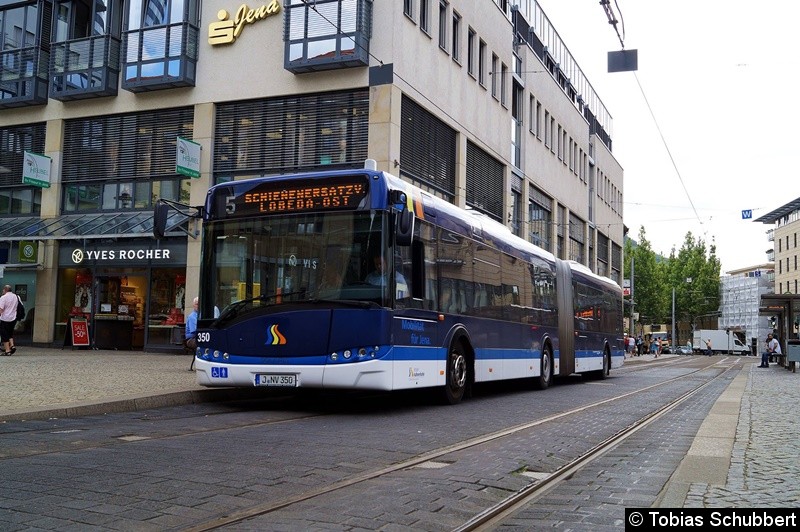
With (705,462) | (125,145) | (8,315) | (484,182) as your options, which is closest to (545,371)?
(705,462)

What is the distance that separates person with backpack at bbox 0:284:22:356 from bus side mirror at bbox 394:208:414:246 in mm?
13659

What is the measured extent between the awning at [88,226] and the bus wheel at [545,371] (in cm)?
1169

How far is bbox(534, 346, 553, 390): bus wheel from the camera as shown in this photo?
19141mm

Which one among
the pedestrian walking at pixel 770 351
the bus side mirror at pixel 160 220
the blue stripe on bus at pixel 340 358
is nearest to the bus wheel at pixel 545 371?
the blue stripe on bus at pixel 340 358

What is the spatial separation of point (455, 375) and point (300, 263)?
3.75 metres

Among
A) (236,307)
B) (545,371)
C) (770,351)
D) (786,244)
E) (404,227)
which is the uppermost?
(786,244)

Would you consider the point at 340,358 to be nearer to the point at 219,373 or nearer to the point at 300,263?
the point at 300,263

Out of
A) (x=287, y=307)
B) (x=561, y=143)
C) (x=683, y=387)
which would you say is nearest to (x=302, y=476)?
(x=287, y=307)

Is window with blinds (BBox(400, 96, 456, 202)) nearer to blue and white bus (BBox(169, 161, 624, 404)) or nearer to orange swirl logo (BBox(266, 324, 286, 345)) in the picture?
blue and white bus (BBox(169, 161, 624, 404))

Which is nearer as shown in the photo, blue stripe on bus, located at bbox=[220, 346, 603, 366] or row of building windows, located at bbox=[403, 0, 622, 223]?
blue stripe on bus, located at bbox=[220, 346, 603, 366]

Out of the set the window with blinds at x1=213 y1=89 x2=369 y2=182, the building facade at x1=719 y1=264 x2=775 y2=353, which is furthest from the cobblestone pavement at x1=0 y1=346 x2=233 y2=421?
the building facade at x1=719 y1=264 x2=775 y2=353

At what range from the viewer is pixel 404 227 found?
11.1 meters

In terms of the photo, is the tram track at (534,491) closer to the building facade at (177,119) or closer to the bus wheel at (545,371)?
the bus wheel at (545,371)

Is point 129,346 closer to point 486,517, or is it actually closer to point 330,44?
point 330,44
